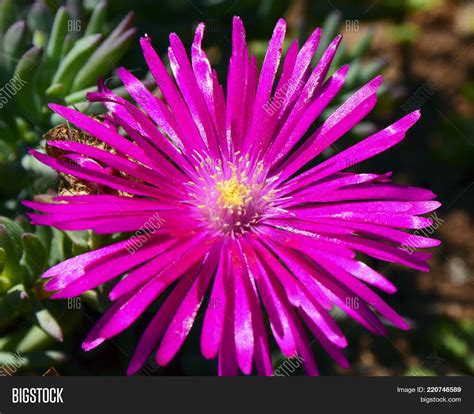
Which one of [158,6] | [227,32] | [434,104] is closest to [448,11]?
[434,104]

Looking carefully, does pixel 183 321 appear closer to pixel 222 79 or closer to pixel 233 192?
pixel 233 192

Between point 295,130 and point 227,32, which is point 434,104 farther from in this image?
point 295,130

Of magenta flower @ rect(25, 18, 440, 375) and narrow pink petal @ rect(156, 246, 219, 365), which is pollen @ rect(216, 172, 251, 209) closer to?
magenta flower @ rect(25, 18, 440, 375)

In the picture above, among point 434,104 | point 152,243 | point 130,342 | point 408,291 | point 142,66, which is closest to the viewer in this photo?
point 152,243

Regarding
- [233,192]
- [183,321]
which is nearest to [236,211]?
[233,192]

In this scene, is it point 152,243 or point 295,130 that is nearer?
point 152,243

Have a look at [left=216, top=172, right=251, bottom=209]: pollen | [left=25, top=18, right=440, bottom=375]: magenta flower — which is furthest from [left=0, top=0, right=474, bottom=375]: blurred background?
[left=216, top=172, right=251, bottom=209]: pollen

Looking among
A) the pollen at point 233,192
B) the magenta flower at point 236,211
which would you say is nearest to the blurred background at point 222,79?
the magenta flower at point 236,211
